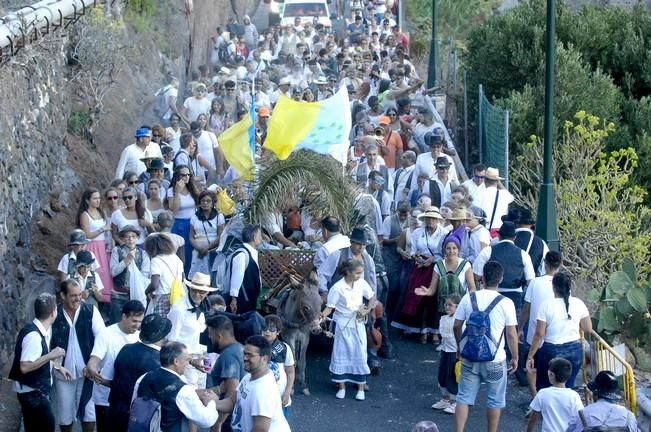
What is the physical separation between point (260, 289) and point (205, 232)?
1.51 metres

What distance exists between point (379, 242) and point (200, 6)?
1731 cm

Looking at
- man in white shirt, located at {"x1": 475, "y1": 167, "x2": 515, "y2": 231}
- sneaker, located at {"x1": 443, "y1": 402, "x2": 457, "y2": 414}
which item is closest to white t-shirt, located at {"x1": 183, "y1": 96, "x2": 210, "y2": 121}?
man in white shirt, located at {"x1": 475, "y1": 167, "x2": 515, "y2": 231}

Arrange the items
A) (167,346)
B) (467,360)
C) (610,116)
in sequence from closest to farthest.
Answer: (167,346) < (467,360) < (610,116)

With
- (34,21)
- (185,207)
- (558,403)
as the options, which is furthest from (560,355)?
(34,21)

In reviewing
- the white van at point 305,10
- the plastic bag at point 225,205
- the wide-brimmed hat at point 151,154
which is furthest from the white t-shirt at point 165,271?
the white van at point 305,10

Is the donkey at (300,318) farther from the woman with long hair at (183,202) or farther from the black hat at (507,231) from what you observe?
the woman with long hair at (183,202)

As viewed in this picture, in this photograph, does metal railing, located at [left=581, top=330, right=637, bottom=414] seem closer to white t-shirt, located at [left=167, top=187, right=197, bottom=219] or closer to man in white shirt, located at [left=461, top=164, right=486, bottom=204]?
man in white shirt, located at [left=461, top=164, right=486, bottom=204]

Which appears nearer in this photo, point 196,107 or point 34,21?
point 34,21

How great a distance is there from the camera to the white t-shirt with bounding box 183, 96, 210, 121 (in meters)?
20.0

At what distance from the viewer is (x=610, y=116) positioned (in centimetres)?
2128

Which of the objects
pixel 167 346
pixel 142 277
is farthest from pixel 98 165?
pixel 167 346

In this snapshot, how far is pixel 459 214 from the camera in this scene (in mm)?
12922

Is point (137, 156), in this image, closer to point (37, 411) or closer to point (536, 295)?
point (37, 411)

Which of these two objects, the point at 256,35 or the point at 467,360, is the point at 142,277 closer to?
the point at 467,360
